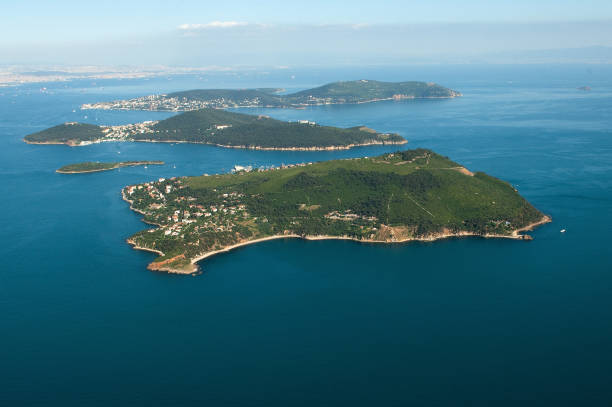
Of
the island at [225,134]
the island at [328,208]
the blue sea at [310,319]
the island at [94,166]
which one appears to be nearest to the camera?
the blue sea at [310,319]

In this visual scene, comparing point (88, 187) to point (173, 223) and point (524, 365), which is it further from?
point (524, 365)

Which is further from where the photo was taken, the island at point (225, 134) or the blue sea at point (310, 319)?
the island at point (225, 134)

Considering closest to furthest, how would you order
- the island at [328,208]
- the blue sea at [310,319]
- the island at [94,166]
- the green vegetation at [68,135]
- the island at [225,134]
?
the blue sea at [310,319] → the island at [328,208] → the island at [94,166] → the island at [225,134] → the green vegetation at [68,135]

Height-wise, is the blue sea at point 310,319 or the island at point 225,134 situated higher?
the island at point 225,134

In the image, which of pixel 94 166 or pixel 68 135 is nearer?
pixel 94 166

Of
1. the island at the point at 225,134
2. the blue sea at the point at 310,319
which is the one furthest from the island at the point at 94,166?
the island at the point at 225,134

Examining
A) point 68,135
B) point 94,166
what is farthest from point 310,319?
point 68,135

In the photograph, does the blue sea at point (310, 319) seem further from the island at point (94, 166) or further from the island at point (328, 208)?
the island at point (94, 166)

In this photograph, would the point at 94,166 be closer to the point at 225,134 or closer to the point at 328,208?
the point at 225,134
